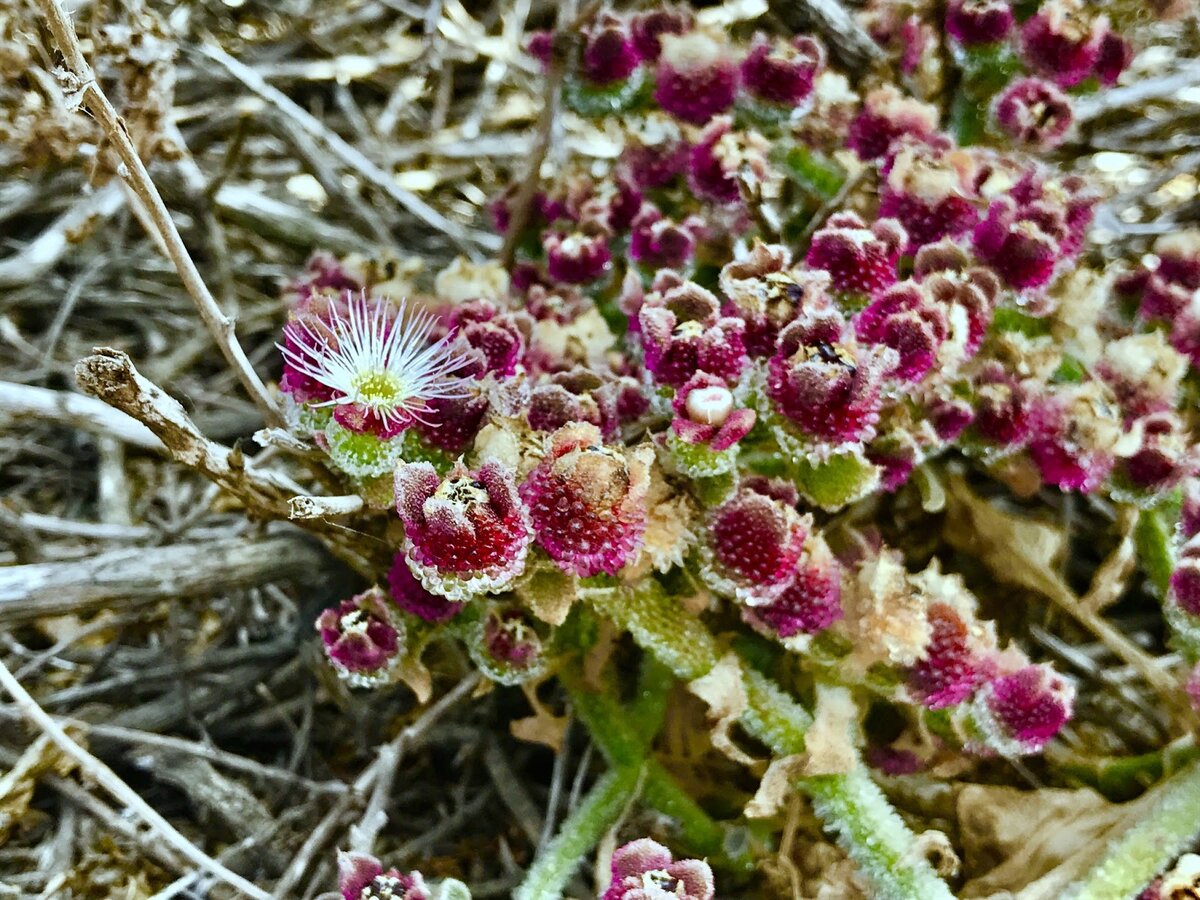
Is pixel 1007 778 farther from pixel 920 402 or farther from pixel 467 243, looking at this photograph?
pixel 467 243

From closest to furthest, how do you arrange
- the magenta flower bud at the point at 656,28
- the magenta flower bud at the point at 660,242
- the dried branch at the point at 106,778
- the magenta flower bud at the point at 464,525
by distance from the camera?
the magenta flower bud at the point at 464,525
the dried branch at the point at 106,778
the magenta flower bud at the point at 660,242
the magenta flower bud at the point at 656,28

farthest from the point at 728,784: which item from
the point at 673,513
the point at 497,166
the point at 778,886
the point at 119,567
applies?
the point at 497,166

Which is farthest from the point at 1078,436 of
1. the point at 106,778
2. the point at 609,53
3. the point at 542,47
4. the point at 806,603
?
the point at 106,778

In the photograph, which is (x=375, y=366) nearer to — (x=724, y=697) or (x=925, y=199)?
(x=724, y=697)

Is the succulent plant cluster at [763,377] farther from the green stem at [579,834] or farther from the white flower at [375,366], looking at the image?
the green stem at [579,834]

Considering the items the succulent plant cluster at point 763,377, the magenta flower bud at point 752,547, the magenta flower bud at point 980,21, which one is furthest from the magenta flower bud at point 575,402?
the magenta flower bud at point 980,21

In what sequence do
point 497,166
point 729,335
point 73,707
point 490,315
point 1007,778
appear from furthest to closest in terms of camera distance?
point 497,166 → point 73,707 → point 1007,778 → point 490,315 → point 729,335
